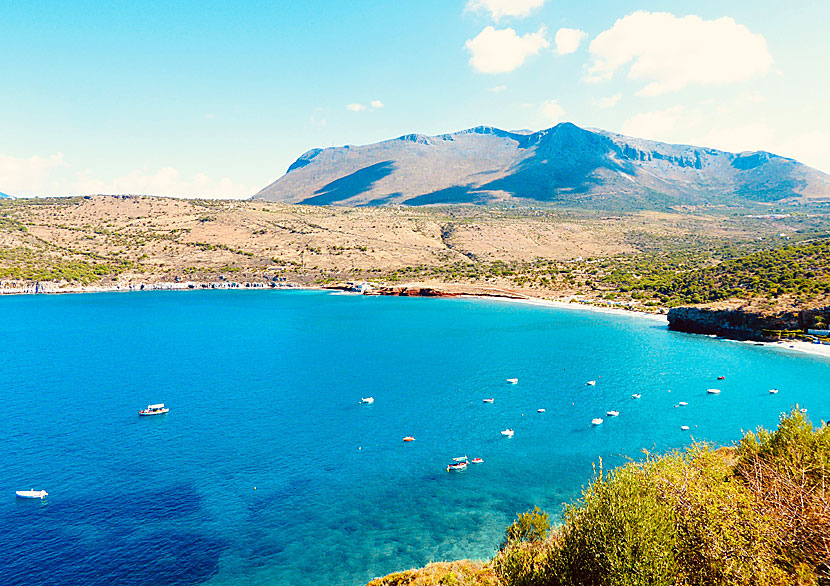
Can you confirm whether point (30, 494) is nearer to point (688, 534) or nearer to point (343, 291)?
point (688, 534)

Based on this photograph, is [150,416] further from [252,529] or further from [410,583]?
[410,583]

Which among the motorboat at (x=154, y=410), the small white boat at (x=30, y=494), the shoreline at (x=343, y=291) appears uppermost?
the shoreline at (x=343, y=291)

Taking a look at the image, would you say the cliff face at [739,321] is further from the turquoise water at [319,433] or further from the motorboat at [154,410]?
the motorboat at [154,410]

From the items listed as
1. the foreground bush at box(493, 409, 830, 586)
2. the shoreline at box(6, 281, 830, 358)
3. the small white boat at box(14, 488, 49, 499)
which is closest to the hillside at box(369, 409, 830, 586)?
the foreground bush at box(493, 409, 830, 586)

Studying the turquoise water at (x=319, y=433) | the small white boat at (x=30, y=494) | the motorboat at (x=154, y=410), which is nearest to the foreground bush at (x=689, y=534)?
the turquoise water at (x=319, y=433)

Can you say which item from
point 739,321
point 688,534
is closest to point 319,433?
point 688,534

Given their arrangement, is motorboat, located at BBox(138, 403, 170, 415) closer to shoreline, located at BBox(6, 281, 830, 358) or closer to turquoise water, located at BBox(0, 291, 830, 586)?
turquoise water, located at BBox(0, 291, 830, 586)

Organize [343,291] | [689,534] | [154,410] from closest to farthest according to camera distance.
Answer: [689,534] → [154,410] → [343,291]
